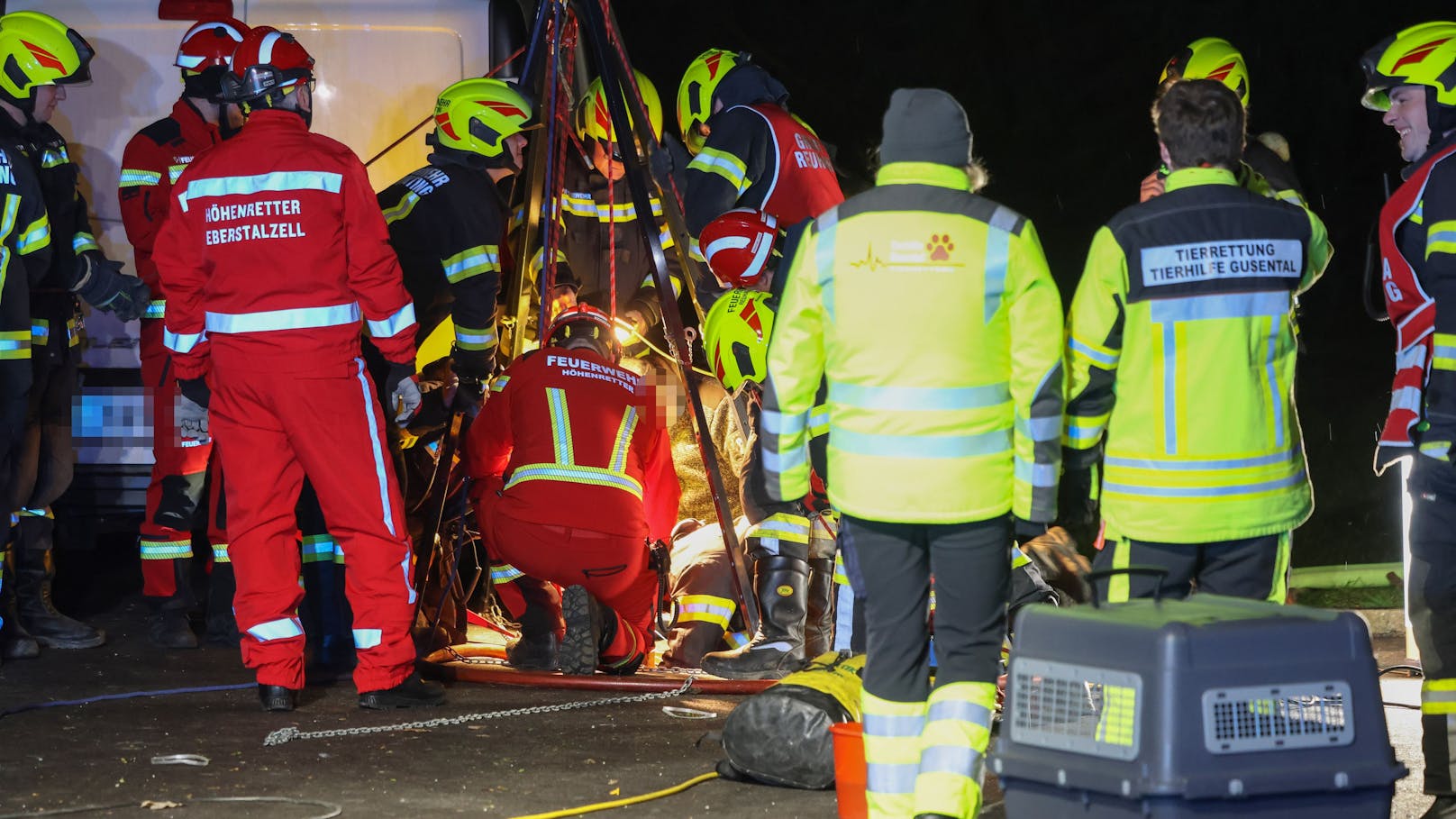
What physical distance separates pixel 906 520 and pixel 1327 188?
12977 mm

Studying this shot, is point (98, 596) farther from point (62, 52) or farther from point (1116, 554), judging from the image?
point (1116, 554)

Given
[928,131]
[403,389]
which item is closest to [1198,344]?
[928,131]

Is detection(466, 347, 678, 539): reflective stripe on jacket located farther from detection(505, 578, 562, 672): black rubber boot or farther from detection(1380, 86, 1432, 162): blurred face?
detection(1380, 86, 1432, 162): blurred face

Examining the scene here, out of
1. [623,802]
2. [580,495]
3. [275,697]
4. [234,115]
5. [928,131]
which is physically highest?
[234,115]

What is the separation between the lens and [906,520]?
13.9 ft

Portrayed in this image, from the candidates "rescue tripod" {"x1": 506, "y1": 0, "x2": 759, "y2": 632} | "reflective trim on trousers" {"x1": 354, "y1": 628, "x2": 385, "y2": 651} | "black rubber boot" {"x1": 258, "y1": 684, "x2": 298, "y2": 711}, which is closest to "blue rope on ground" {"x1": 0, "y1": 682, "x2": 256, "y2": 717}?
"black rubber boot" {"x1": 258, "y1": 684, "x2": 298, "y2": 711}

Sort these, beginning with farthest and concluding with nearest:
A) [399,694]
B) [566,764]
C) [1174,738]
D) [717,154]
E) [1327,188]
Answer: [1327,188]
[717,154]
[399,694]
[566,764]
[1174,738]

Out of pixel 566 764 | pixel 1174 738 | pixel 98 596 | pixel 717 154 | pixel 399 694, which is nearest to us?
pixel 1174 738

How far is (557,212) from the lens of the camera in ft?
24.3

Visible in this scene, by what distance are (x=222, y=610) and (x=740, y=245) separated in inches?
113

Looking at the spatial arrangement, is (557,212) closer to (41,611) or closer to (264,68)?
(264,68)

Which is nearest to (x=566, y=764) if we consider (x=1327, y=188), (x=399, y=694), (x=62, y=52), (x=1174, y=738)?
(x=399, y=694)

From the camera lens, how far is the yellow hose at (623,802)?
465cm

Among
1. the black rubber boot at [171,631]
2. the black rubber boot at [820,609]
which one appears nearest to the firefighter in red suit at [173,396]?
the black rubber boot at [171,631]
